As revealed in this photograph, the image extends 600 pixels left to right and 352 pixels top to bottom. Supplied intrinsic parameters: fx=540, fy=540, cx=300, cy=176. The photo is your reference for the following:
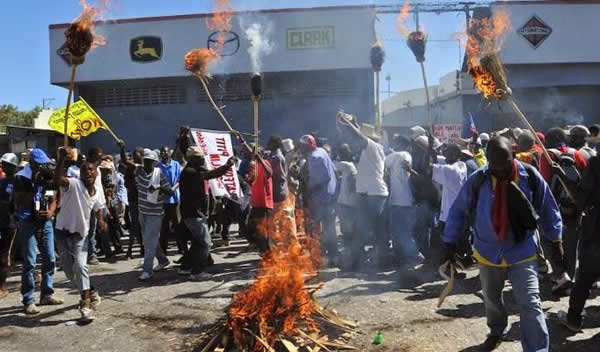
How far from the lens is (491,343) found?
15.3 feet

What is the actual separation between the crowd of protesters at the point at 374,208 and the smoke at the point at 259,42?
9.48 meters

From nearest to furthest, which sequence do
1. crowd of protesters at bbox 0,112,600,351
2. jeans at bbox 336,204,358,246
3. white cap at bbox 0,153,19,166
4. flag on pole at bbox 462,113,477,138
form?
crowd of protesters at bbox 0,112,600,351 → white cap at bbox 0,153,19,166 → jeans at bbox 336,204,358,246 → flag on pole at bbox 462,113,477,138

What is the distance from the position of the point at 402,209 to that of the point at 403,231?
33cm

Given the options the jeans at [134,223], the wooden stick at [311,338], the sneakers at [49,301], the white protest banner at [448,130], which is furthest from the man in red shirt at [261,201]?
the white protest banner at [448,130]

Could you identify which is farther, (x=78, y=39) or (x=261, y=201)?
(x=261, y=201)

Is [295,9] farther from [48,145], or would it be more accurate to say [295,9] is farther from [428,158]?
[428,158]

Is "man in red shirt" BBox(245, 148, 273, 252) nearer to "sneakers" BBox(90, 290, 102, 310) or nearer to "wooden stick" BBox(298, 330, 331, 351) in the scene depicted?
"sneakers" BBox(90, 290, 102, 310)

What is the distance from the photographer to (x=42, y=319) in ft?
20.5

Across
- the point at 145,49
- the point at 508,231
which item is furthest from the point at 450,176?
the point at 145,49

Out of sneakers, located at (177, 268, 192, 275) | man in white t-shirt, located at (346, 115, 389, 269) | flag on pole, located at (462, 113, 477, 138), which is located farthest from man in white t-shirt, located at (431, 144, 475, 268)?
sneakers, located at (177, 268, 192, 275)

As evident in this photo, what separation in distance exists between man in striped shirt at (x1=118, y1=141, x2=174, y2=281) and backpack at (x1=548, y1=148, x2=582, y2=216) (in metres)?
5.28

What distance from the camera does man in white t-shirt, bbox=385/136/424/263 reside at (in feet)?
25.8

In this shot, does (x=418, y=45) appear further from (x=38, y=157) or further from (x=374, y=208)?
(x=38, y=157)

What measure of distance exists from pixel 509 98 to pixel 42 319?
573 cm
